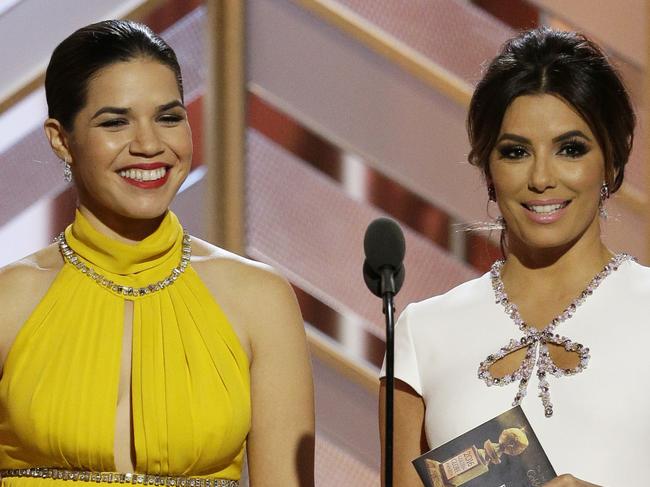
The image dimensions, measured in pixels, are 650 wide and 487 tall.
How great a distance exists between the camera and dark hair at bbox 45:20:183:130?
102 inches

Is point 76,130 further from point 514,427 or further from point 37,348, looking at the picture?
point 514,427

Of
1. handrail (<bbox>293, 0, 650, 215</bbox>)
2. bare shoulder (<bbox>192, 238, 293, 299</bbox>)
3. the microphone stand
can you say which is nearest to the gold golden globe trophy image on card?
the microphone stand

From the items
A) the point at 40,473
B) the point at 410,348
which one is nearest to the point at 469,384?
the point at 410,348

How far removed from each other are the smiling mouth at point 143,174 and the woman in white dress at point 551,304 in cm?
60

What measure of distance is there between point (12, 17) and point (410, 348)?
194cm

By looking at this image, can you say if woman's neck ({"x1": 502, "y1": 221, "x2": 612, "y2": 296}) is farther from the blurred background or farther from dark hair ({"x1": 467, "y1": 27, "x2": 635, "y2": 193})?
the blurred background

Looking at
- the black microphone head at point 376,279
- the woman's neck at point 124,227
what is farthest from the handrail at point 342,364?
the black microphone head at point 376,279

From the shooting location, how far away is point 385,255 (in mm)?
1976

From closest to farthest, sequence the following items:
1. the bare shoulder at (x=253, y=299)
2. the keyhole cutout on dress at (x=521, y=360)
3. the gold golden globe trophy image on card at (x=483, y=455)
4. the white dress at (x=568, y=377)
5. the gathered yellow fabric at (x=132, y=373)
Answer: the gold golden globe trophy image on card at (x=483, y=455) < the white dress at (x=568, y=377) < the keyhole cutout on dress at (x=521, y=360) < the gathered yellow fabric at (x=132, y=373) < the bare shoulder at (x=253, y=299)

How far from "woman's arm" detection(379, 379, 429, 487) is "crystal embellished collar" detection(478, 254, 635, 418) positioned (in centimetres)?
16

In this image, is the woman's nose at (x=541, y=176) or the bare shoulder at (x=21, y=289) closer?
the woman's nose at (x=541, y=176)

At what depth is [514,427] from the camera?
2.09m

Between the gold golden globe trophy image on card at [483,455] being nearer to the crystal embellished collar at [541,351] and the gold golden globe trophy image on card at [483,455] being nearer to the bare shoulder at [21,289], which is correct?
the crystal embellished collar at [541,351]

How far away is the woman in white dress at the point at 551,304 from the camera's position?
2316mm
